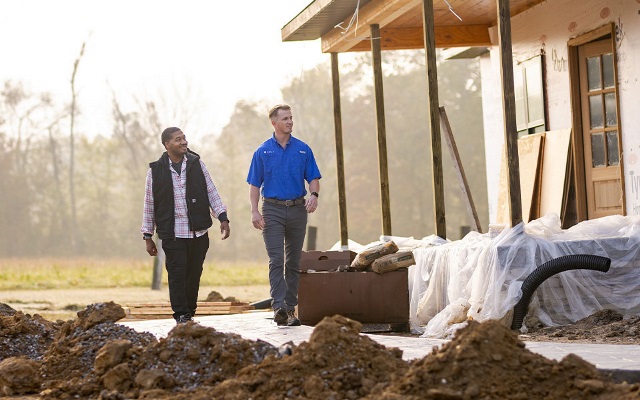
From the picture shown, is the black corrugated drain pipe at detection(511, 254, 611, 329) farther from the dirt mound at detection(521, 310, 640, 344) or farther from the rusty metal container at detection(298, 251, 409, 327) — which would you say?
the rusty metal container at detection(298, 251, 409, 327)

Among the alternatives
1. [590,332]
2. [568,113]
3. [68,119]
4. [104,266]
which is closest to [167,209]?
[590,332]

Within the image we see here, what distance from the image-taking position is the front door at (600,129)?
47.3 ft

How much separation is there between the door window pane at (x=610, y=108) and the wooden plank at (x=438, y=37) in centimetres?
329

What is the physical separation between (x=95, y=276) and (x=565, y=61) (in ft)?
79.3

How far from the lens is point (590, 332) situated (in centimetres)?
1041

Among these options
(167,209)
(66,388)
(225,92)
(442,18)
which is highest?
(225,92)

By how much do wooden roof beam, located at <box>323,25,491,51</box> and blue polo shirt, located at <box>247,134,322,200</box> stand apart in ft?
18.1

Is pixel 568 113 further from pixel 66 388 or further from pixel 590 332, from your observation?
pixel 66 388

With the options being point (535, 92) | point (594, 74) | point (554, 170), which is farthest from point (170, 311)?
point (594, 74)

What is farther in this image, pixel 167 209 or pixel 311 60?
pixel 311 60

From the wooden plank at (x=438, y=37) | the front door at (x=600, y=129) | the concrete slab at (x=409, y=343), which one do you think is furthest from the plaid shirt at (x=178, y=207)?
the wooden plank at (x=438, y=37)

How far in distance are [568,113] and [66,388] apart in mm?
9177

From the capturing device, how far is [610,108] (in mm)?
14555

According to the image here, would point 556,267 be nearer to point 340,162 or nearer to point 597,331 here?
point 597,331
